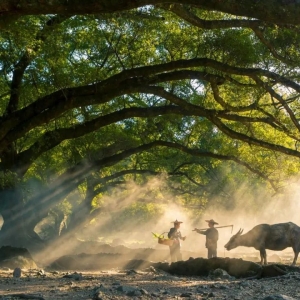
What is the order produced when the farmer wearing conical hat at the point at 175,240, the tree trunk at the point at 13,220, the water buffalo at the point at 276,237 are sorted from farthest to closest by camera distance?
the tree trunk at the point at 13,220
the water buffalo at the point at 276,237
the farmer wearing conical hat at the point at 175,240

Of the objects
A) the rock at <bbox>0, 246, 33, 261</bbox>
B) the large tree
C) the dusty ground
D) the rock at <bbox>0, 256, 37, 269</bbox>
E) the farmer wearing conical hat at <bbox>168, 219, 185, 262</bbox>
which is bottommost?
the dusty ground

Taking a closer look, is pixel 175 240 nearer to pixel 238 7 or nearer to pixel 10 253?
pixel 10 253

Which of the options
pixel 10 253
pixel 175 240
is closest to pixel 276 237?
pixel 175 240

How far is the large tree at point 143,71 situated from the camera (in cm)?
1142

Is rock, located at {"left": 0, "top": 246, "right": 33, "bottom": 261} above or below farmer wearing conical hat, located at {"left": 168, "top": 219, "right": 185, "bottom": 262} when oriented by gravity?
below

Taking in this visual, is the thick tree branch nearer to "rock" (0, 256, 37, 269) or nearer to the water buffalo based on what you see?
"rock" (0, 256, 37, 269)

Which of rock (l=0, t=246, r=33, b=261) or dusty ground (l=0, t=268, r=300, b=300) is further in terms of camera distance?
rock (l=0, t=246, r=33, b=261)

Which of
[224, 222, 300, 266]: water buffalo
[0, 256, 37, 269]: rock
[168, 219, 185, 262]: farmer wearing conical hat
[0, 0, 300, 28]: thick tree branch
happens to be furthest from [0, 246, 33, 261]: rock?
[0, 0, 300, 28]: thick tree branch

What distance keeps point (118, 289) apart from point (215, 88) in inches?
299

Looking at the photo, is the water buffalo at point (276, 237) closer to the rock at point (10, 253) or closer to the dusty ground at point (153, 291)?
the rock at point (10, 253)

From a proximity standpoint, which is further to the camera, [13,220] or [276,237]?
[13,220]

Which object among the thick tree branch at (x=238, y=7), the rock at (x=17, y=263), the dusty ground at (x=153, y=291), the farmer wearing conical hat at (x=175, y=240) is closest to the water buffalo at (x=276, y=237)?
the farmer wearing conical hat at (x=175, y=240)

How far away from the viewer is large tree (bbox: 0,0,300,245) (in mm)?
11422

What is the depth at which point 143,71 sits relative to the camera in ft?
43.8
